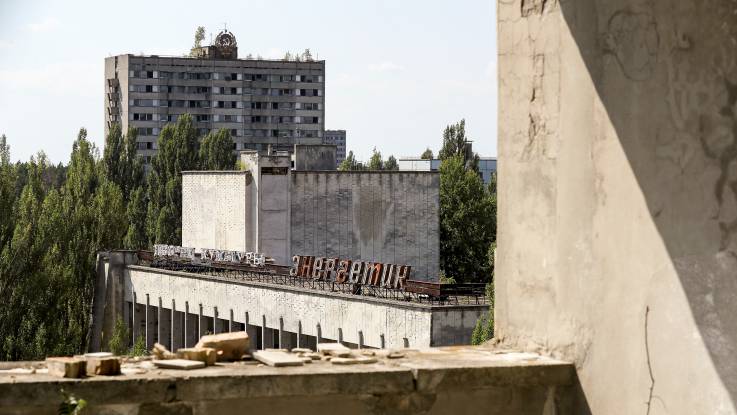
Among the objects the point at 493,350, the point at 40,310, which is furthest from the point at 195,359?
the point at 40,310

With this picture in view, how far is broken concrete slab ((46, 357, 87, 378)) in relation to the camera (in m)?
4.23

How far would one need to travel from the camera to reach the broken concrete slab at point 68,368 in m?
4.23

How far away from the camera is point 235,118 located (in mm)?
121688

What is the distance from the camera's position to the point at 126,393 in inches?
166

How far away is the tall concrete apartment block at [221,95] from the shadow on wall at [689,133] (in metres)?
113

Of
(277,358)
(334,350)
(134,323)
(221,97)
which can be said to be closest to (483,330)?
(134,323)

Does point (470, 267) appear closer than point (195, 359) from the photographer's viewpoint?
No

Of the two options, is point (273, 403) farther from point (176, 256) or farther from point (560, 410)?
point (176, 256)

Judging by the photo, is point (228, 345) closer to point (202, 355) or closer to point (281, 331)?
point (202, 355)

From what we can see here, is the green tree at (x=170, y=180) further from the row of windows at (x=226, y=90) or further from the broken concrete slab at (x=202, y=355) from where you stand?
the broken concrete slab at (x=202, y=355)

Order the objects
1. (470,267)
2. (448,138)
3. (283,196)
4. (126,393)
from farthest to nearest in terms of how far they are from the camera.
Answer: (448,138) < (470,267) < (283,196) < (126,393)

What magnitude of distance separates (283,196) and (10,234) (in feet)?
44.3

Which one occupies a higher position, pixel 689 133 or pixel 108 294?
pixel 689 133

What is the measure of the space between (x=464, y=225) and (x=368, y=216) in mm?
14543
